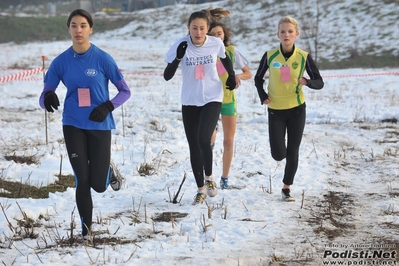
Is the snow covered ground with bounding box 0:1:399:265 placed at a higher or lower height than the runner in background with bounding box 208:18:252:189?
lower

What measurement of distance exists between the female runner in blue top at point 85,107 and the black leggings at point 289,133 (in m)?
2.04

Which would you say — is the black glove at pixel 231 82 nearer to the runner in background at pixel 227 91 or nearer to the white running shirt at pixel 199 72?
the white running shirt at pixel 199 72

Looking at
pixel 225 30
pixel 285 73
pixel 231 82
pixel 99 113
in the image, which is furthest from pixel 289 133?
pixel 99 113

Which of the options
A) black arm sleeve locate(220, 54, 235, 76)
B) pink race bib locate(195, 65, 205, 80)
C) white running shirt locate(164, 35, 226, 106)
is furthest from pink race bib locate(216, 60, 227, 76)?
pink race bib locate(195, 65, 205, 80)

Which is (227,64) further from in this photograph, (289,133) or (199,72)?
(289,133)

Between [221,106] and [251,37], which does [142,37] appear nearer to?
[251,37]

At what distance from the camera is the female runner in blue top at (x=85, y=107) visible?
4395mm

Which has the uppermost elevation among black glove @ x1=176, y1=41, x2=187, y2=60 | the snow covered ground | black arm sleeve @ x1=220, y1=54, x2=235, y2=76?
black glove @ x1=176, y1=41, x2=187, y2=60

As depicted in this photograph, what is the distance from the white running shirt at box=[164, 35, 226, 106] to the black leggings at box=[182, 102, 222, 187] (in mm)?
74

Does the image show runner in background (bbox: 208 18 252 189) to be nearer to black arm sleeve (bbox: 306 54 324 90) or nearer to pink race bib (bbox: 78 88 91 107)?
black arm sleeve (bbox: 306 54 324 90)

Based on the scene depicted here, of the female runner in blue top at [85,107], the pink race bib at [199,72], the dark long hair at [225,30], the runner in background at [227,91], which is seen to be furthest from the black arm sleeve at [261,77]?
the female runner in blue top at [85,107]

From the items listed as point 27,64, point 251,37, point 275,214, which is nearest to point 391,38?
point 251,37

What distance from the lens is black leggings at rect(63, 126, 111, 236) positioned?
440 cm

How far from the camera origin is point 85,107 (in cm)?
441
